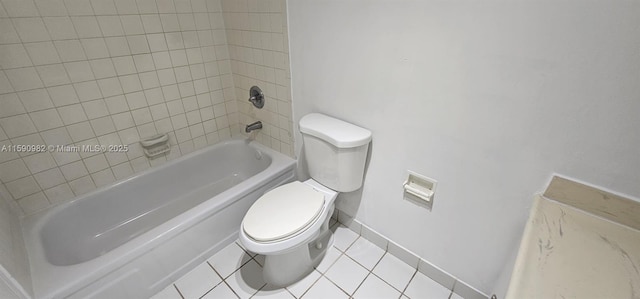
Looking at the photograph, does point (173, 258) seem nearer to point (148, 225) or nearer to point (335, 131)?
point (148, 225)

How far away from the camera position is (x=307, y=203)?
1.28 metres

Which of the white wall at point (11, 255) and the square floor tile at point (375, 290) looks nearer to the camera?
the white wall at point (11, 255)

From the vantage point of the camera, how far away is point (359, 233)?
1635 mm

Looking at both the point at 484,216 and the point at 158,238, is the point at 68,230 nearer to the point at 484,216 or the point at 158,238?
the point at 158,238

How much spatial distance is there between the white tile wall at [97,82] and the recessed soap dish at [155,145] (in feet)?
0.13

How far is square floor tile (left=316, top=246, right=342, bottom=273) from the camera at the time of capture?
1431mm

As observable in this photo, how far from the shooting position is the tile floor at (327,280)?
1.30 meters

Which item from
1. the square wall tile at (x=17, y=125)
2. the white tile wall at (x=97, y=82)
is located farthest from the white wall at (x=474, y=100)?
the square wall tile at (x=17, y=125)

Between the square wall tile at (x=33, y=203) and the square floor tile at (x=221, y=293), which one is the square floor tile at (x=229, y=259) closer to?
the square floor tile at (x=221, y=293)

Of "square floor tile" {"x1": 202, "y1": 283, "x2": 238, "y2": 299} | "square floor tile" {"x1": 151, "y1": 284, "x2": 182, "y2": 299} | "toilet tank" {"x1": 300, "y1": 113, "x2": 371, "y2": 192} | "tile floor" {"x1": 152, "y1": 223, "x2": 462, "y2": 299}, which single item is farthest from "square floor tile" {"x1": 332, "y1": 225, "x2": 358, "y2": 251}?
"square floor tile" {"x1": 151, "y1": 284, "x2": 182, "y2": 299}

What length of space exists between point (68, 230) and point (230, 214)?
2.82 ft

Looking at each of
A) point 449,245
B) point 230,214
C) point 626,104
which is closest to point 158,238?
point 230,214

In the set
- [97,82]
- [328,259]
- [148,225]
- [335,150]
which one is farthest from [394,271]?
[97,82]

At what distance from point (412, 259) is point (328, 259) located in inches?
18.2
